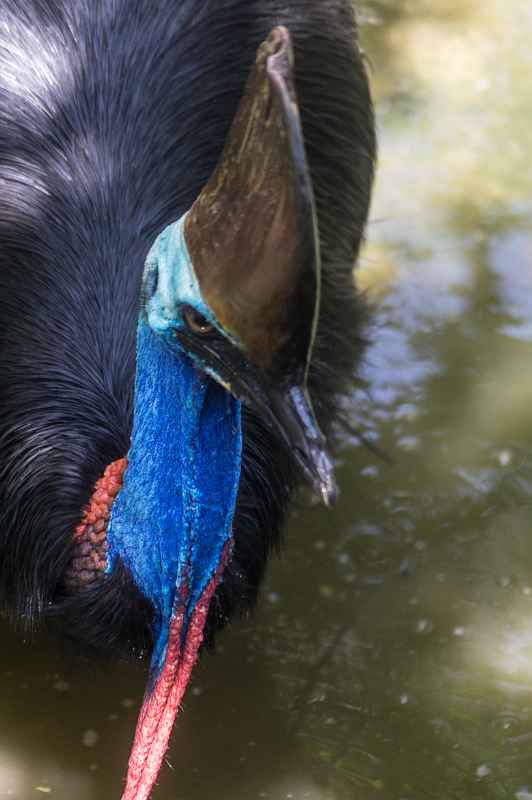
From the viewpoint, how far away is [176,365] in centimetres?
178

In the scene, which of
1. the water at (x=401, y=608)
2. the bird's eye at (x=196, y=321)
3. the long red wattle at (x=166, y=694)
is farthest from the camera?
the water at (x=401, y=608)

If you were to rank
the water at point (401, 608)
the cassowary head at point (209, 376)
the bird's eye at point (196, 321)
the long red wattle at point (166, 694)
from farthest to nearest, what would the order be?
1. the water at point (401, 608)
2. the long red wattle at point (166, 694)
3. the bird's eye at point (196, 321)
4. the cassowary head at point (209, 376)

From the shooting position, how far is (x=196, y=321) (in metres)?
1.64

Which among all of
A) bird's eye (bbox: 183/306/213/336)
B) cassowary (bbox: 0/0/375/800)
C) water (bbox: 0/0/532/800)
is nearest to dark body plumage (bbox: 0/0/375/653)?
cassowary (bbox: 0/0/375/800)

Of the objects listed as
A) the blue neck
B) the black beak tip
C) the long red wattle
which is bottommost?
the long red wattle

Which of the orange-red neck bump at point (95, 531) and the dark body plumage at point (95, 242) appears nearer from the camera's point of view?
the orange-red neck bump at point (95, 531)

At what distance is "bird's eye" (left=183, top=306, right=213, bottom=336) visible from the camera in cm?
163

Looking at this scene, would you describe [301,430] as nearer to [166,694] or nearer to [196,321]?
[196,321]

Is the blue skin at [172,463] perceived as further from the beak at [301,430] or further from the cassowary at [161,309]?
the beak at [301,430]

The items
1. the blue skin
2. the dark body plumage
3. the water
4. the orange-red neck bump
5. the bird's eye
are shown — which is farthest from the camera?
the water

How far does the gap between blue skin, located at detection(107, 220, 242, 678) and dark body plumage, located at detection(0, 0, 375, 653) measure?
139 millimetres

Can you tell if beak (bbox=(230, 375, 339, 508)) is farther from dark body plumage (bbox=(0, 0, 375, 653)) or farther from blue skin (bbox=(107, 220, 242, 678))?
dark body plumage (bbox=(0, 0, 375, 653))

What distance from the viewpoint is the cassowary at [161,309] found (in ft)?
5.05

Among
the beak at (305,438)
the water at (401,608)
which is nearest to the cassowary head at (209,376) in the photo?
the beak at (305,438)
